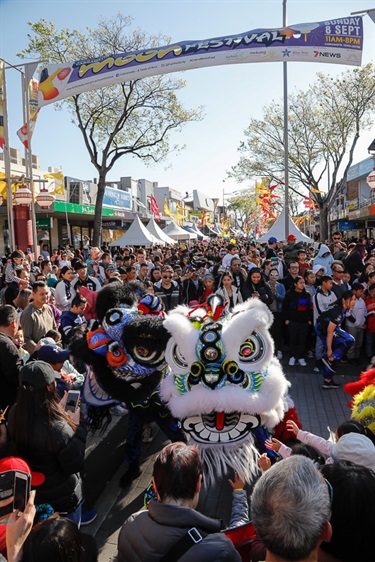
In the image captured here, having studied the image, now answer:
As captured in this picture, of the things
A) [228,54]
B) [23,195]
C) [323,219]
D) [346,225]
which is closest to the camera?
[228,54]

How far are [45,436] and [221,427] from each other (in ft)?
4.32

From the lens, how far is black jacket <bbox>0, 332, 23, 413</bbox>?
3363 mm

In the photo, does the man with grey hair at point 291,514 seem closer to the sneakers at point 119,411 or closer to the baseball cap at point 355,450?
the baseball cap at point 355,450

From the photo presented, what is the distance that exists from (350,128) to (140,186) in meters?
29.3

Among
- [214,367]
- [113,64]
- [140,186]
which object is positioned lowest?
[214,367]

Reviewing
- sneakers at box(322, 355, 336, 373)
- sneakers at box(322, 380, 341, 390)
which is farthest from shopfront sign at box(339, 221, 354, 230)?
sneakers at box(322, 380, 341, 390)

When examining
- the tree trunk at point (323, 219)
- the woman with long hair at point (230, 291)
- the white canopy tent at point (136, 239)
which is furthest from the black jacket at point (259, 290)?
the tree trunk at point (323, 219)

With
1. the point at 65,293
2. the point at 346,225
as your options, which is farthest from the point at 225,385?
the point at 346,225

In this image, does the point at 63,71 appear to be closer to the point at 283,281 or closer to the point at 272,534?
the point at 283,281

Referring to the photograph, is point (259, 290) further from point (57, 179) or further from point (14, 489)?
point (57, 179)

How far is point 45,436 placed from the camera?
235 centimetres

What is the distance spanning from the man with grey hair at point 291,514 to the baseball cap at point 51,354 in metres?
2.26

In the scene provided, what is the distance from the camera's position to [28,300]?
5.62 meters

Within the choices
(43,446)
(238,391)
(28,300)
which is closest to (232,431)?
(238,391)
